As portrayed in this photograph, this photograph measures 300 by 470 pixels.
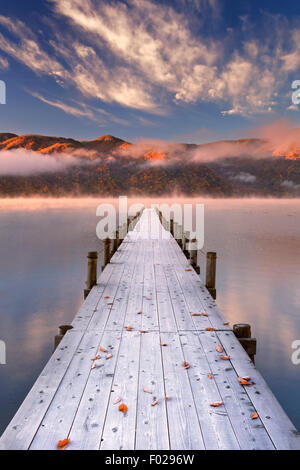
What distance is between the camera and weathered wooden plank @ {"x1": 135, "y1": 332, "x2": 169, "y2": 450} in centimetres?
278

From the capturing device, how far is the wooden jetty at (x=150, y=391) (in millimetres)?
2820

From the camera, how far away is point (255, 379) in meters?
3.79

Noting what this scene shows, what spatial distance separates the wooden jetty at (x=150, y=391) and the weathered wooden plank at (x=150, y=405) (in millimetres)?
10

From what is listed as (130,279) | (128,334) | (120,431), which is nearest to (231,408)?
(120,431)

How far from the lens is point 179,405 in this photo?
10.7 feet

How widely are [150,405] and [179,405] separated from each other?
33 cm

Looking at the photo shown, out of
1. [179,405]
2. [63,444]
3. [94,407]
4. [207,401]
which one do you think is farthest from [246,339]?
[63,444]

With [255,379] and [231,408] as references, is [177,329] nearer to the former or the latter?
[255,379]

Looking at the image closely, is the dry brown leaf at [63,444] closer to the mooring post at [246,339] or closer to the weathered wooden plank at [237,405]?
the weathered wooden plank at [237,405]

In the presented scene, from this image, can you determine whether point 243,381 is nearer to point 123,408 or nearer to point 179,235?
point 123,408

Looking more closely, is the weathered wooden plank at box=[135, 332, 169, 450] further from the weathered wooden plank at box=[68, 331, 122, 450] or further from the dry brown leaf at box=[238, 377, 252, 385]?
the dry brown leaf at box=[238, 377, 252, 385]

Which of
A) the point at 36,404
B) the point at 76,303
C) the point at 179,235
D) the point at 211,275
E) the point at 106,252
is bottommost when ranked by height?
the point at 76,303

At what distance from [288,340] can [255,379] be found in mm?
7284

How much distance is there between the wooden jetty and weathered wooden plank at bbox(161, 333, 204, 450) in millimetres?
10
